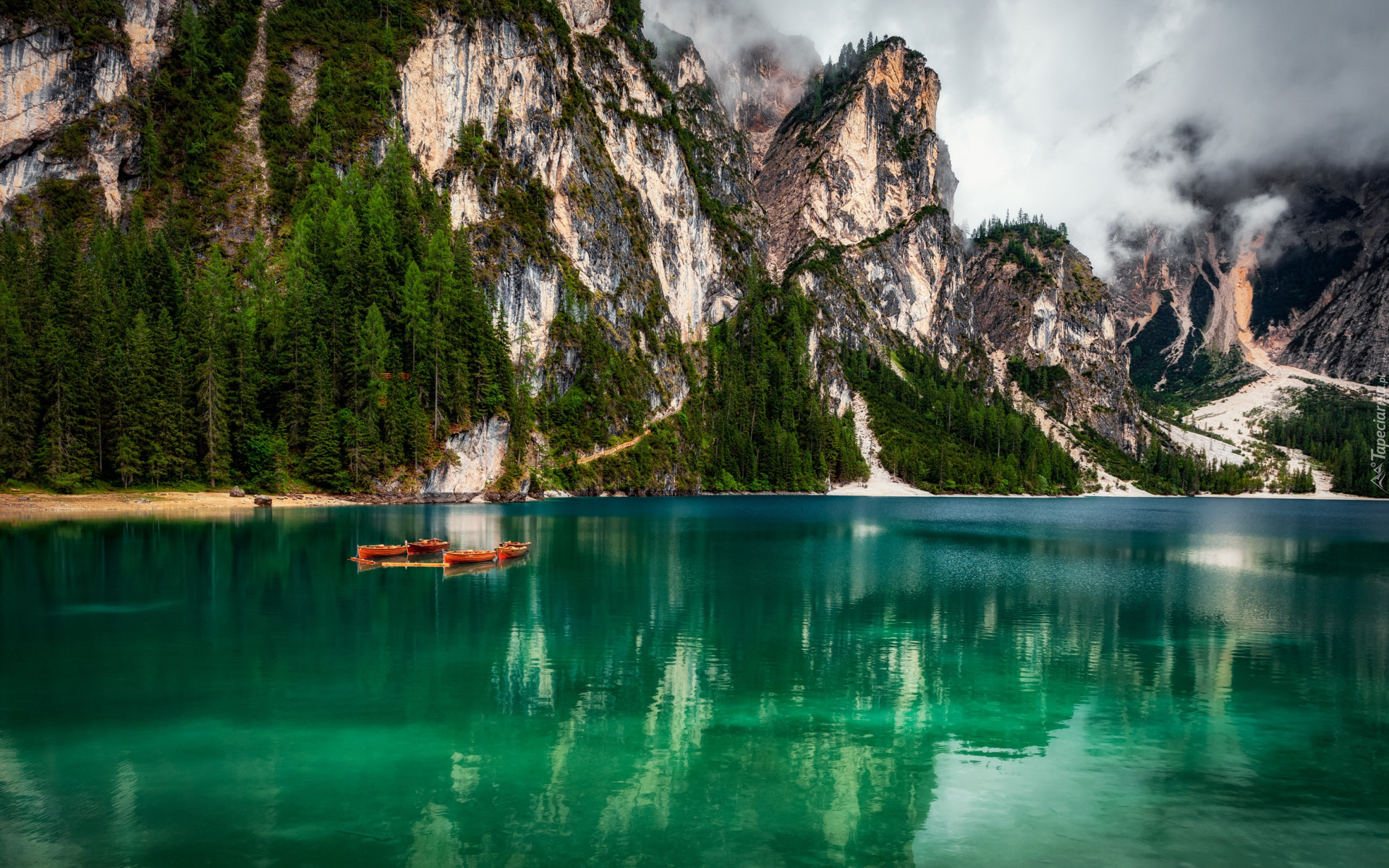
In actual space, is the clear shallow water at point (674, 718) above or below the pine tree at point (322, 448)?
below

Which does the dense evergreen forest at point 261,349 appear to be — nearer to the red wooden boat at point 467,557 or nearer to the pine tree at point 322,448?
the pine tree at point 322,448

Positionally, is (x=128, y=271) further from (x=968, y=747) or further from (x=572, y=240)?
(x=968, y=747)

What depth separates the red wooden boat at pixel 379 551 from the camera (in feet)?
149

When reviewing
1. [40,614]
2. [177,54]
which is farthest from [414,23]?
[40,614]

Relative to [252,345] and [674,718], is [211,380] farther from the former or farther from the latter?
[674,718]

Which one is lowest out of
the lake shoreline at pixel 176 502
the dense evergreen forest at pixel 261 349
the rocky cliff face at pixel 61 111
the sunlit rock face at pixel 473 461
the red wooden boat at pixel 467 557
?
the red wooden boat at pixel 467 557

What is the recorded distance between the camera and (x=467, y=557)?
45.5 meters

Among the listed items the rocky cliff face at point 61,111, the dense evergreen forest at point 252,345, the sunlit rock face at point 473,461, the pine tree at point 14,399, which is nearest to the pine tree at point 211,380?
the dense evergreen forest at point 252,345

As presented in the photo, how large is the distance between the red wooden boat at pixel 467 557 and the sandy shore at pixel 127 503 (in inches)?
1784

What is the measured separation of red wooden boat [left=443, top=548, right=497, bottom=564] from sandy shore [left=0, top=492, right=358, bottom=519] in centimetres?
4531

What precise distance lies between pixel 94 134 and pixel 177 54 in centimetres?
2230

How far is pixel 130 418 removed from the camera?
77.7 meters

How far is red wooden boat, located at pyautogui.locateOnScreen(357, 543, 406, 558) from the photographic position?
4533cm

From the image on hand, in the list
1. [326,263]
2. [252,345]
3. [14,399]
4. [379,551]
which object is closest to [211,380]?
[252,345]
